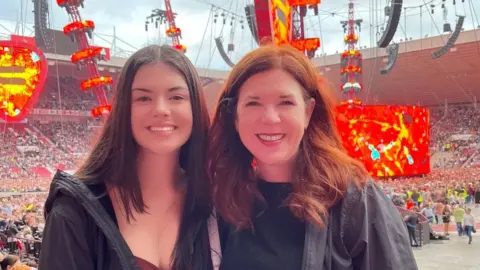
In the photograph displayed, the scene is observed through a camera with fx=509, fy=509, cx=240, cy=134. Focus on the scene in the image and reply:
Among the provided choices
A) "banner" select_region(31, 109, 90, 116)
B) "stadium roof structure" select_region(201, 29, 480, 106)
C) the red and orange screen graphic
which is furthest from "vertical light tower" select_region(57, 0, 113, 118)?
"banner" select_region(31, 109, 90, 116)

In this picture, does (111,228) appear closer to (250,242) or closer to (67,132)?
(250,242)

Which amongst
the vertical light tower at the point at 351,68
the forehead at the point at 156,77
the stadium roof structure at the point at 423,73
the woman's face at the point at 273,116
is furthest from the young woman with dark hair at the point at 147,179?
the stadium roof structure at the point at 423,73

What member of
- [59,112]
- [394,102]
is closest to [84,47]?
[59,112]

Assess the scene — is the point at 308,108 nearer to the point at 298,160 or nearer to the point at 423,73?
the point at 298,160

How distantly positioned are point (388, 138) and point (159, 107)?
2004 centimetres

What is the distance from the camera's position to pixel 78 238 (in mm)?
1657

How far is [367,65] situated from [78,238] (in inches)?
1376

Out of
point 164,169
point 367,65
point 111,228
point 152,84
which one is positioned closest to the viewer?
point 111,228

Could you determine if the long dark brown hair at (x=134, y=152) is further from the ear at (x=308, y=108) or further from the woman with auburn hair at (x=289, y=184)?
the ear at (x=308, y=108)

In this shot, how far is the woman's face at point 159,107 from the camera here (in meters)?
1.87

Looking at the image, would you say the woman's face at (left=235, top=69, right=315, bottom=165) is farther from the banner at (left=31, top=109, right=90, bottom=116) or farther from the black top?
the banner at (left=31, top=109, right=90, bottom=116)

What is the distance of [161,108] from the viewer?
184 centimetres

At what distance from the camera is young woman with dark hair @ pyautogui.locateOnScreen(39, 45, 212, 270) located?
171 cm

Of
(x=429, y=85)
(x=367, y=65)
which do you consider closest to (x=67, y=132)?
(x=367, y=65)
